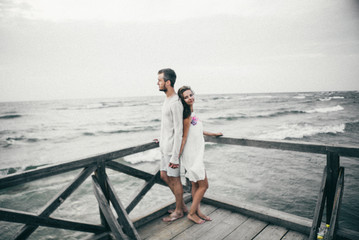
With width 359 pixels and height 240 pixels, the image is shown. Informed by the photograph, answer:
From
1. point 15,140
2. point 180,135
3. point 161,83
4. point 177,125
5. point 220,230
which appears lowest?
point 15,140

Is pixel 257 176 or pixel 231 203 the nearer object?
pixel 231 203

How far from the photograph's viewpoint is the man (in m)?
2.54

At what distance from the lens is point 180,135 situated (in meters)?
2.56

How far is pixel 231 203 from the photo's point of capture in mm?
3201

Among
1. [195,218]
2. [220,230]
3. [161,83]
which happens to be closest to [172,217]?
[195,218]

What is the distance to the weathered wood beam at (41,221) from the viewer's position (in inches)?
71.2

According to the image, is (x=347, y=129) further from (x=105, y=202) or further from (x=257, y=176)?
(x=105, y=202)

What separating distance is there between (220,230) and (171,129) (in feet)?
4.70

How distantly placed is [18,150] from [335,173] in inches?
683

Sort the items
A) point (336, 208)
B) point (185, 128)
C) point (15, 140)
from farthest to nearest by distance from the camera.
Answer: point (15, 140) → point (185, 128) → point (336, 208)

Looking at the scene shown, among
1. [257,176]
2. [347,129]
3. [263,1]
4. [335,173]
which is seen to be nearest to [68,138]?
[257,176]

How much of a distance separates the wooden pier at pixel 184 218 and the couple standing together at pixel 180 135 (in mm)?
362

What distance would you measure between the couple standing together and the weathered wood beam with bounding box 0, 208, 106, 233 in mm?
1088

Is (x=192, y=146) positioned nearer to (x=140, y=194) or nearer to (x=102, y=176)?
(x=140, y=194)
